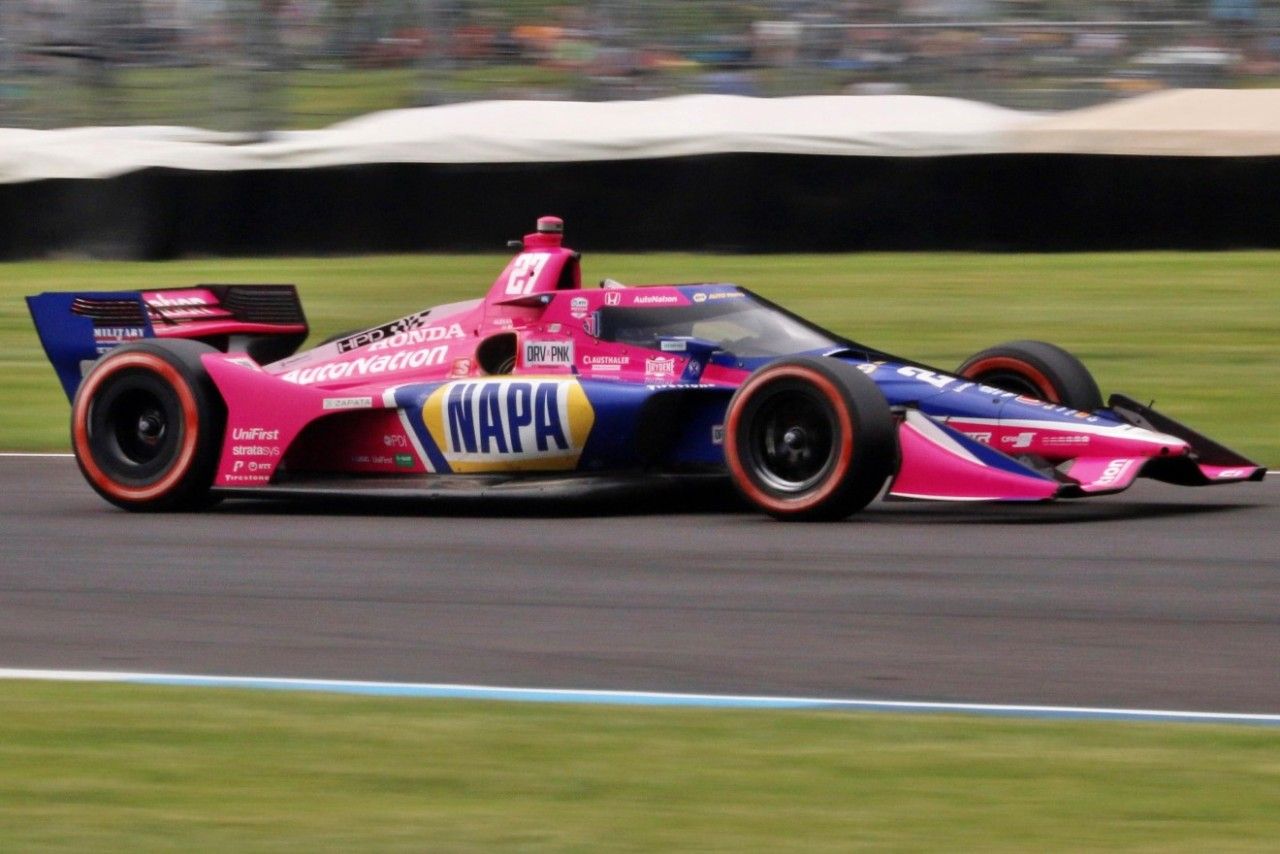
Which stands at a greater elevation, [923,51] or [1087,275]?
[923,51]

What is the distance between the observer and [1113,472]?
771 cm

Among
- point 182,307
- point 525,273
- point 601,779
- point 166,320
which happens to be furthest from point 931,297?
point 601,779

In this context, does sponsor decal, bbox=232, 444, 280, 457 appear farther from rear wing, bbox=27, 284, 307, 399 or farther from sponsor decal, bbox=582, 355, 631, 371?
sponsor decal, bbox=582, 355, 631, 371

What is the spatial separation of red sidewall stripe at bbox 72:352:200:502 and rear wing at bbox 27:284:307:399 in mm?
379

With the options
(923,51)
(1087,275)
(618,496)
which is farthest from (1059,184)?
(618,496)

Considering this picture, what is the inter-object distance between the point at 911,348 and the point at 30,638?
28.1 ft

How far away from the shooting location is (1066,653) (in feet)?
18.5

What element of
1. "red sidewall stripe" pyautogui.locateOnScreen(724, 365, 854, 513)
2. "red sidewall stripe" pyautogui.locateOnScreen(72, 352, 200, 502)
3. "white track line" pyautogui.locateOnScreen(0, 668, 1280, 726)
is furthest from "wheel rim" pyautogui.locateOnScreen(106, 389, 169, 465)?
"white track line" pyautogui.locateOnScreen(0, 668, 1280, 726)

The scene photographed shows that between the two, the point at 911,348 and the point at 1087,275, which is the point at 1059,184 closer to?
the point at 1087,275

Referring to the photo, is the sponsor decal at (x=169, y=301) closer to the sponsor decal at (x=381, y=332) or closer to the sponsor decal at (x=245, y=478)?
the sponsor decal at (x=381, y=332)

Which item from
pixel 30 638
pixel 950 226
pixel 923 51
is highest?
pixel 923 51

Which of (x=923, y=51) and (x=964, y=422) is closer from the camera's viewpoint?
(x=964, y=422)

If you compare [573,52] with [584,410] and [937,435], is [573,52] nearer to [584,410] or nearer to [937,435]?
[584,410]

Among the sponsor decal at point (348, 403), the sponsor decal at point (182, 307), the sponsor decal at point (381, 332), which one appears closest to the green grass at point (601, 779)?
the sponsor decal at point (348, 403)
